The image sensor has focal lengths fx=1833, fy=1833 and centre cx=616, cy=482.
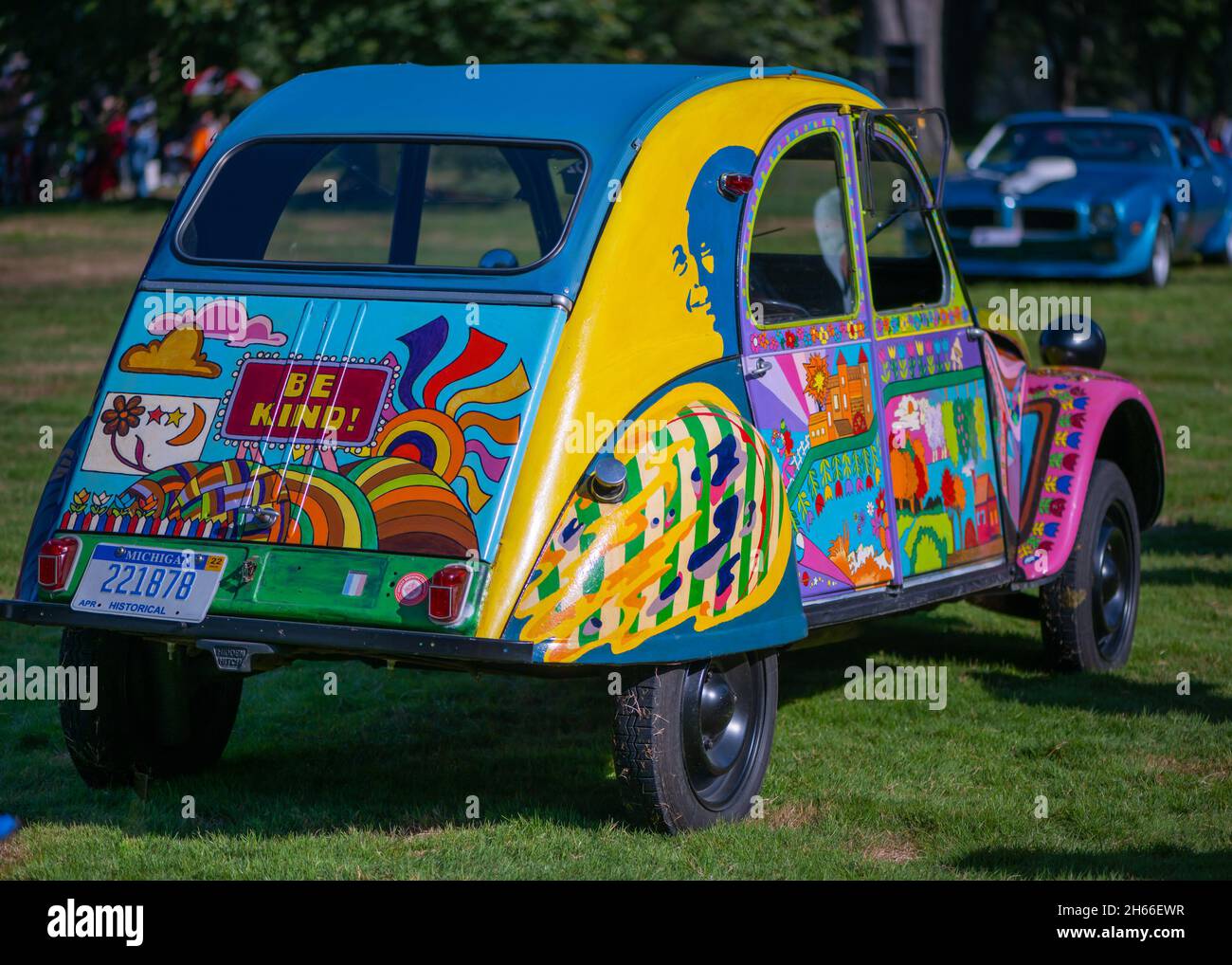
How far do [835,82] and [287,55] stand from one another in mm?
22996

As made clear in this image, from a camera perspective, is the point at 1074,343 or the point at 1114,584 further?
the point at 1074,343

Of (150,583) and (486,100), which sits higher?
(486,100)

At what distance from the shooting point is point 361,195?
6.43 meters

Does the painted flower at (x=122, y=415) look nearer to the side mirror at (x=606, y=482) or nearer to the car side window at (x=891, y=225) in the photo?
the side mirror at (x=606, y=482)

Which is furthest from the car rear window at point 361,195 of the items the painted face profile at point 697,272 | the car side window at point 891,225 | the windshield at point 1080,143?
the windshield at point 1080,143

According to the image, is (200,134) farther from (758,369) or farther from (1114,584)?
(758,369)

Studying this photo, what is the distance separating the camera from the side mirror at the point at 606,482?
4.86 m

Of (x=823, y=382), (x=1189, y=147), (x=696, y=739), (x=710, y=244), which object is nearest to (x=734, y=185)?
(x=710, y=244)

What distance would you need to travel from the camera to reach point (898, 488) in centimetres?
601

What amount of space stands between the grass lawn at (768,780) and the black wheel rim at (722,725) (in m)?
0.16

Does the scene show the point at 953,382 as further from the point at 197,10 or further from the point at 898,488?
the point at 197,10

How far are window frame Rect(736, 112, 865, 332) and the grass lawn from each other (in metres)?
1.50

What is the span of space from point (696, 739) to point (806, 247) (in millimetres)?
2254

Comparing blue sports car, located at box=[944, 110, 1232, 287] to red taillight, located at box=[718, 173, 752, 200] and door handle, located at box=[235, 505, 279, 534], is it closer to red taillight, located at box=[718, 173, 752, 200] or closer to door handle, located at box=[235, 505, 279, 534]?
red taillight, located at box=[718, 173, 752, 200]
